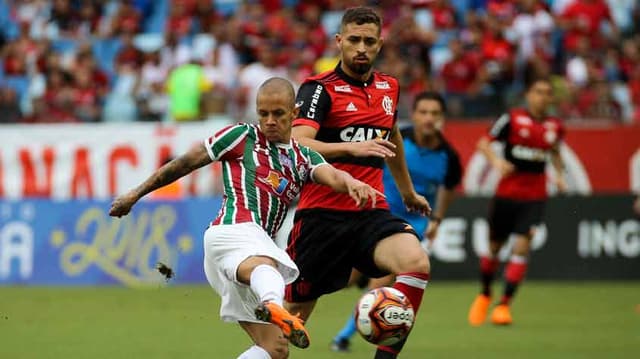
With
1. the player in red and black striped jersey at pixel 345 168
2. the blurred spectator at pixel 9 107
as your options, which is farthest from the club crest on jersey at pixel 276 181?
Result: the blurred spectator at pixel 9 107

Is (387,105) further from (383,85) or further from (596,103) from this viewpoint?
(596,103)

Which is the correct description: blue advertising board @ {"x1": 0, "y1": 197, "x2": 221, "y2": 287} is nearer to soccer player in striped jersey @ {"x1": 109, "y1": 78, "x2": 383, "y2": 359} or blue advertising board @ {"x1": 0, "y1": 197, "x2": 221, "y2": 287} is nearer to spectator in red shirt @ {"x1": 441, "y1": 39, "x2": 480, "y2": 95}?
spectator in red shirt @ {"x1": 441, "y1": 39, "x2": 480, "y2": 95}

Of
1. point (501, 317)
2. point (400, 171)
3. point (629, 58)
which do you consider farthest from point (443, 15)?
point (400, 171)

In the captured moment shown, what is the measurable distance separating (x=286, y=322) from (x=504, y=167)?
704cm

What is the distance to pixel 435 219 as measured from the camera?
10.8 metres

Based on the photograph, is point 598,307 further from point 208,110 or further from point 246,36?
point 246,36

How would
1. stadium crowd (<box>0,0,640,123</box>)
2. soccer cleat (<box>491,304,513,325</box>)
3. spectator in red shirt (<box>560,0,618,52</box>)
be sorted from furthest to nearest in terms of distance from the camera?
spectator in red shirt (<box>560,0,618,52</box>) < stadium crowd (<box>0,0,640,123</box>) < soccer cleat (<box>491,304,513,325</box>)

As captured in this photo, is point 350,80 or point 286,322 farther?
point 350,80

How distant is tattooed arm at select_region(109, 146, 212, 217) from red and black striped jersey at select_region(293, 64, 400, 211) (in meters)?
1.10

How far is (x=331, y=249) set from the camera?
301 inches

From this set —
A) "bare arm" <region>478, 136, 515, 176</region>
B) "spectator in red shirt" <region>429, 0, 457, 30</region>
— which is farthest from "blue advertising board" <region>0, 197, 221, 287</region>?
"spectator in red shirt" <region>429, 0, 457, 30</region>

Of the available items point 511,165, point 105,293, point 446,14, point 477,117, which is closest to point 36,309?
point 105,293

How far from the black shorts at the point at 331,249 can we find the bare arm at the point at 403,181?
17.7 inches

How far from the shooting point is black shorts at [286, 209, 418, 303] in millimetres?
7578
